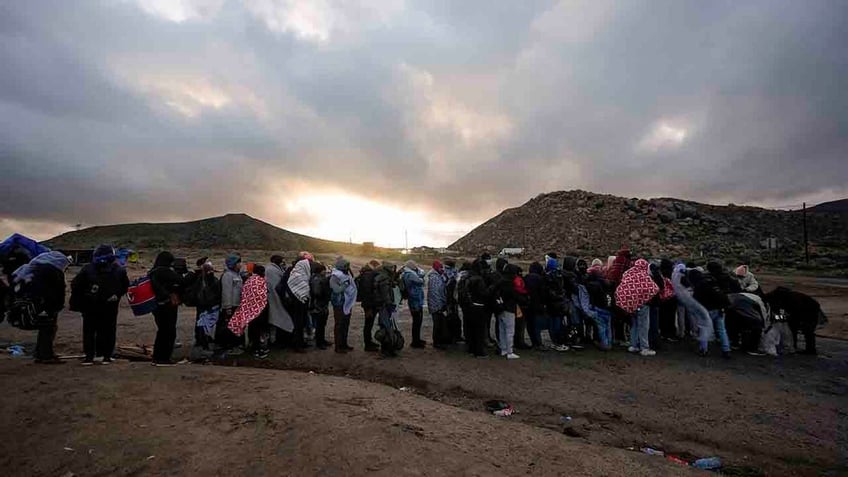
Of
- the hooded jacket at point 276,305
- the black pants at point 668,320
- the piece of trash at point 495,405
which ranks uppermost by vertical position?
the hooded jacket at point 276,305

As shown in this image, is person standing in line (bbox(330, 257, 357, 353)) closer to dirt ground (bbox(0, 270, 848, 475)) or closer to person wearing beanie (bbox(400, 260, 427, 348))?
dirt ground (bbox(0, 270, 848, 475))

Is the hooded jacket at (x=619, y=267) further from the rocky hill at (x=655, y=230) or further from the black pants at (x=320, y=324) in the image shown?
the rocky hill at (x=655, y=230)

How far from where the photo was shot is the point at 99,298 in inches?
276

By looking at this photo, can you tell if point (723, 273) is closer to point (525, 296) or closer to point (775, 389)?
point (775, 389)

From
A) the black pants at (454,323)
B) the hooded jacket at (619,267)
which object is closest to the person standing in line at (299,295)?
the black pants at (454,323)

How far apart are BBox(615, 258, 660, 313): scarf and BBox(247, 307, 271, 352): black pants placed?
7647 mm

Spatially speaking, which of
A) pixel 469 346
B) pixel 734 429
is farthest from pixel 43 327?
pixel 734 429

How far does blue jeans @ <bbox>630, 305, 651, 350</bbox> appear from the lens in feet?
29.6

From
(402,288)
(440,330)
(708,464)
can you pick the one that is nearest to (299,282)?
(402,288)

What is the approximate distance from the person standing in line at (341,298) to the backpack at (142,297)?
3.34m

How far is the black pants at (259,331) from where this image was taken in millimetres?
9070

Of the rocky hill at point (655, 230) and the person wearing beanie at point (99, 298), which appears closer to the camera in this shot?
the person wearing beanie at point (99, 298)

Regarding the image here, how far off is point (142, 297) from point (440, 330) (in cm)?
597

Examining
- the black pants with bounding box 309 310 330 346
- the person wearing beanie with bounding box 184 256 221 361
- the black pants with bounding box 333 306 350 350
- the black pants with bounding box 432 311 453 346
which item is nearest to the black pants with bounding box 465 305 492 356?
the black pants with bounding box 432 311 453 346
